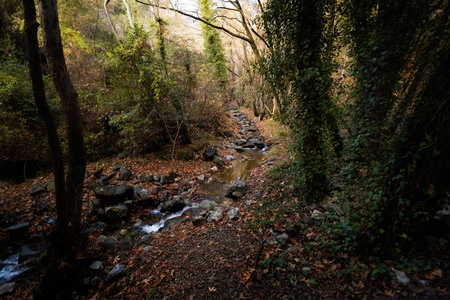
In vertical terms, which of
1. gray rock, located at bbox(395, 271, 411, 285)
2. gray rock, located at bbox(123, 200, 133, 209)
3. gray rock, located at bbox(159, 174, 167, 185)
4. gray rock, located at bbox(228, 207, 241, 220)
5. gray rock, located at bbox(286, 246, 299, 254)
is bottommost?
gray rock, located at bbox(228, 207, 241, 220)

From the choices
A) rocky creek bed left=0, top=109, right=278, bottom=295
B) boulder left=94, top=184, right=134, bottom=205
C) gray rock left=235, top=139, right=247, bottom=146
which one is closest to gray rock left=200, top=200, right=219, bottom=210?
rocky creek bed left=0, top=109, right=278, bottom=295

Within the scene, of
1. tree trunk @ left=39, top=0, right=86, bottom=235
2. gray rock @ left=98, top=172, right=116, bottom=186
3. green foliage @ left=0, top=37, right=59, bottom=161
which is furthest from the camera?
gray rock @ left=98, top=172, right=116, bottom=186

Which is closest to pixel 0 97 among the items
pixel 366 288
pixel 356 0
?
pixel 356 0

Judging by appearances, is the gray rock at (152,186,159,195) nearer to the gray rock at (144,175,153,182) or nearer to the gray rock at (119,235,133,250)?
the gray rock at (144,175,153,182)

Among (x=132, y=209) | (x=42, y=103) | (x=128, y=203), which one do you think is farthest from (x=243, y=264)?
(x=128, y=203)

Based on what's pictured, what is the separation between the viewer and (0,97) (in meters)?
7.45

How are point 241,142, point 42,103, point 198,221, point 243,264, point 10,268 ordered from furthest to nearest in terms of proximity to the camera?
point 241,142 < point 198,221 < point 10,268 < point 243,264 < point 42,103

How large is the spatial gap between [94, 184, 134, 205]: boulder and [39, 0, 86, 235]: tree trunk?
8.11 feet

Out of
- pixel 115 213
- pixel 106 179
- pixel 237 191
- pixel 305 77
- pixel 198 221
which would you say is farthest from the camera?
pixel 106 179

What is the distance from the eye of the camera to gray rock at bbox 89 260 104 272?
446cm

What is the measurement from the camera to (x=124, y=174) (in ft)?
28.2

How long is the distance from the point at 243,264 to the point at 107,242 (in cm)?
429

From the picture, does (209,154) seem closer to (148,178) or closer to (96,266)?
(148,178)

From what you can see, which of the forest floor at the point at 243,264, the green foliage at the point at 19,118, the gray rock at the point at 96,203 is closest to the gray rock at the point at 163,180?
the forest floor at the point at 243,264
